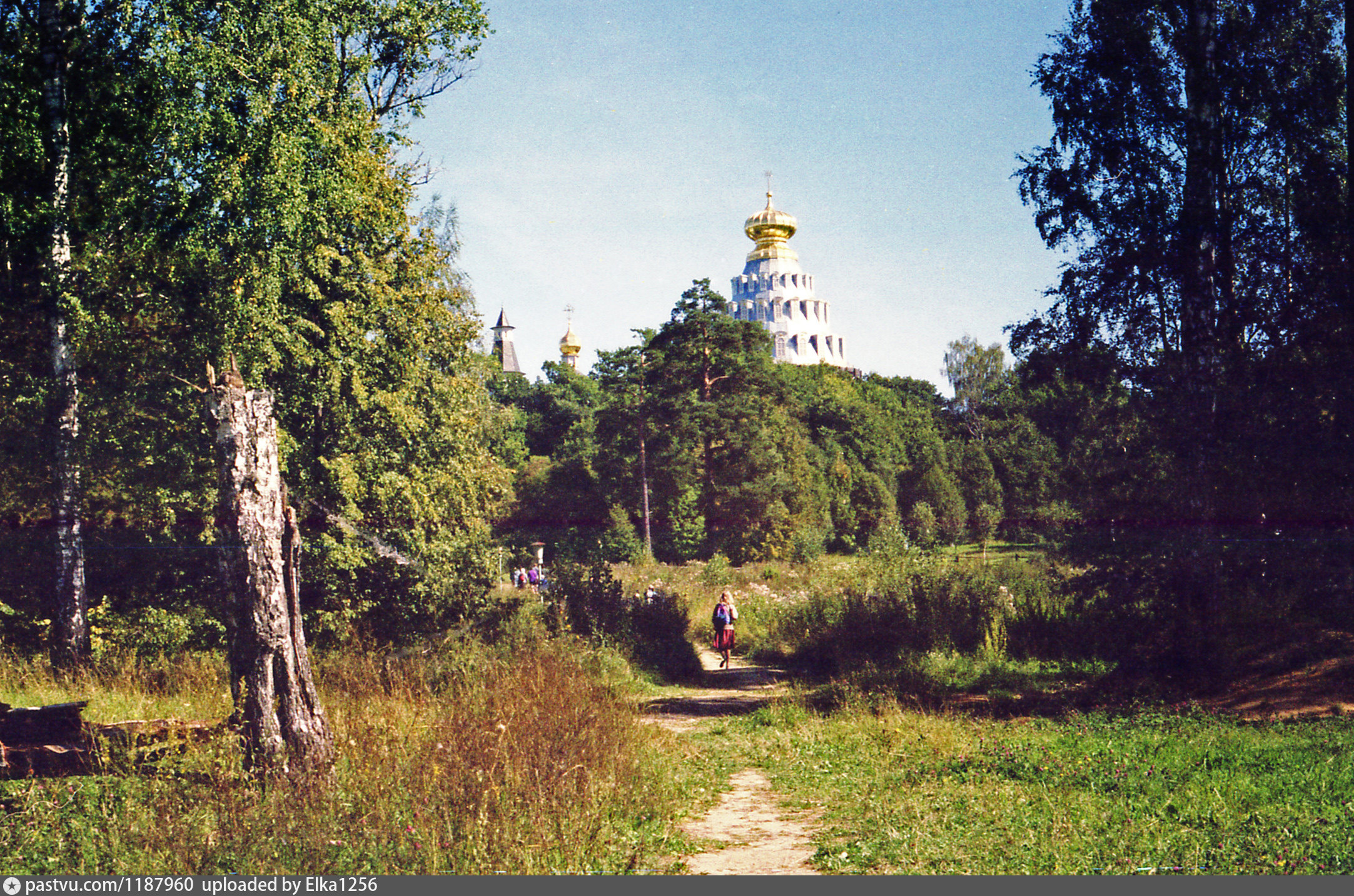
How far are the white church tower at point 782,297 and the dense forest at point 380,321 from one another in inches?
4584

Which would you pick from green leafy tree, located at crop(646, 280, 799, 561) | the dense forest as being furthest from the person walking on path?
green leafy tree, located at crop(646, 280, 799, 561)

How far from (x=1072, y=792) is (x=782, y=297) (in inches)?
5122

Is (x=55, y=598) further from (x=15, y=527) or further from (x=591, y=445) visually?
(x=591, y=445)

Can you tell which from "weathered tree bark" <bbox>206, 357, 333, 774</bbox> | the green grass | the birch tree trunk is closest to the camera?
the green grass

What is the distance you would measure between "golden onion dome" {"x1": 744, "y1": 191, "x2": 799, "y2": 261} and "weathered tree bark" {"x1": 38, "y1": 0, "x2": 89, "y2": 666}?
418ft

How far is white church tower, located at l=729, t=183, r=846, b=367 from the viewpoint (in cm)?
13425

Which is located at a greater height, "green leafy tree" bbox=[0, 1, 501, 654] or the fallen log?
"green leafy tree" bbox=[0, 1, 501, 654]

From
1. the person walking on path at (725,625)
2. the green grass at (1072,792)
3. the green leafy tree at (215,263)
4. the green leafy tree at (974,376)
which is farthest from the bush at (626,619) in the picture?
the green leafy tree at (974,376)

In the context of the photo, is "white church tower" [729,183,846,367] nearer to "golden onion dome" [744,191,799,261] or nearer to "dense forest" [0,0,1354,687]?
"golden onion dome" [744,191,799,261]

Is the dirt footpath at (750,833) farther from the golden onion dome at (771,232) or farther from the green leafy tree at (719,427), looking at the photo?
the golden onion dome at (771,232)

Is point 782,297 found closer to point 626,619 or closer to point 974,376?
point 974,376

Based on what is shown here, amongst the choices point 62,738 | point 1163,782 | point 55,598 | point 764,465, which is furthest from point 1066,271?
point 764,465

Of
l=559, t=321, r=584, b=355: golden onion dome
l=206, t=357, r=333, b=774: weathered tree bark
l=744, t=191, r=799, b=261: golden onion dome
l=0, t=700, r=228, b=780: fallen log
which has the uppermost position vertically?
l=744, t=191, r=799, b=261: golden onion dome

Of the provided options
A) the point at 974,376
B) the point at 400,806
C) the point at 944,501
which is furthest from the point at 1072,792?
the point at 974,376
